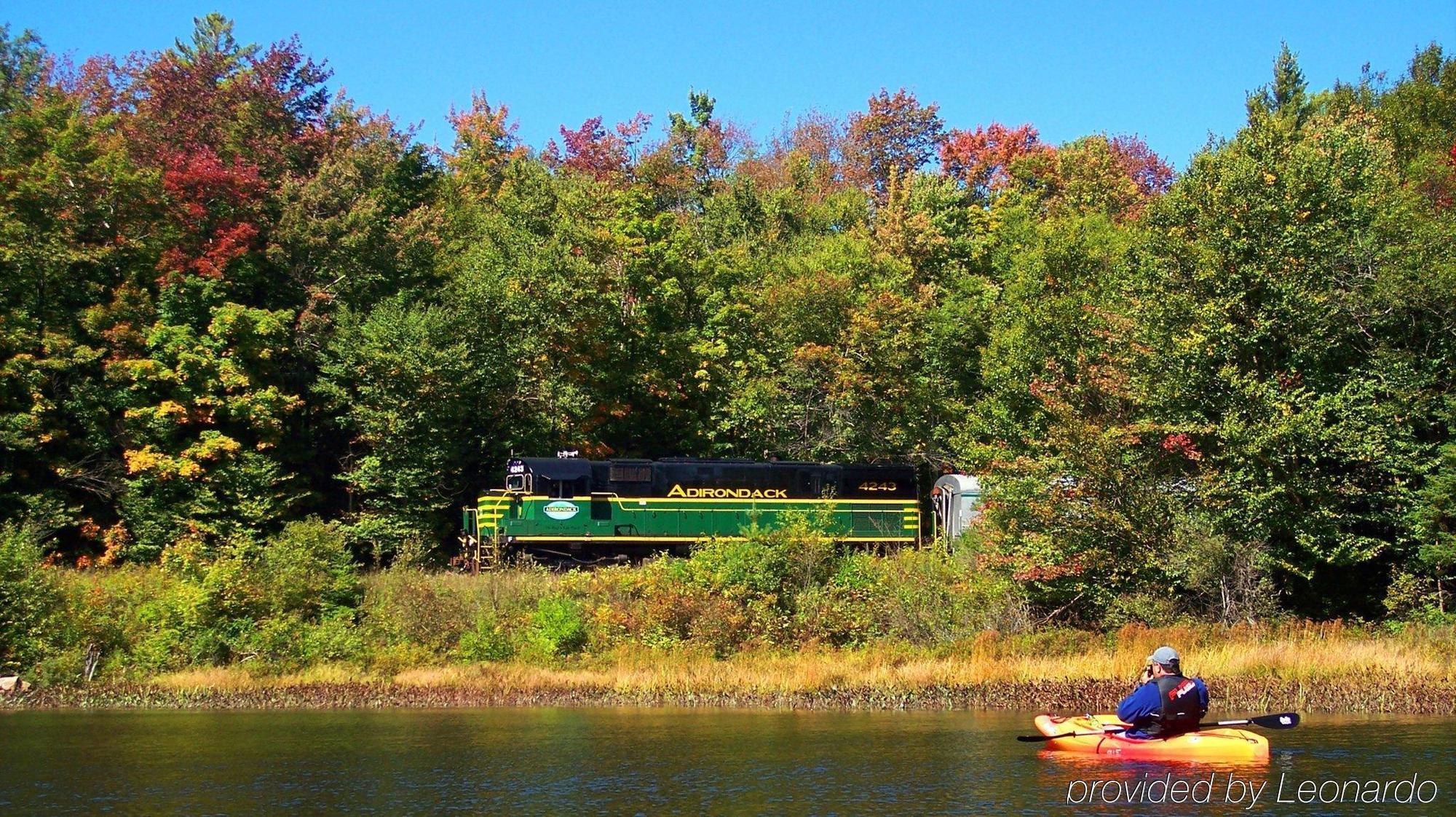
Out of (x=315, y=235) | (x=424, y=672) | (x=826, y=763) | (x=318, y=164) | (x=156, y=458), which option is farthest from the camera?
(x=318, y=164)

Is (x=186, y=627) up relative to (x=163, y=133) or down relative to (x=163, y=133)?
down

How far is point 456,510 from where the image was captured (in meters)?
41.5

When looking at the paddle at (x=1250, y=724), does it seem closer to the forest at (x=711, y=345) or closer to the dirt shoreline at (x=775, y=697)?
the dirt shoreline at (x=775, y=697)

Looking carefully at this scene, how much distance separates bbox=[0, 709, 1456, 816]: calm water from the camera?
48.9 ft

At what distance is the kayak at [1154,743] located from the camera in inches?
661

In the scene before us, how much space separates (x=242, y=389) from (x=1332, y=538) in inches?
1143

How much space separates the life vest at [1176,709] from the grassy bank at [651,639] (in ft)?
17.2

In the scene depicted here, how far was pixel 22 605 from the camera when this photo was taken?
27.2 metres

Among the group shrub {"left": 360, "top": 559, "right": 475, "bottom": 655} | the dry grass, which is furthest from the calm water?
shrub {"left": 360, "top": 559, "right": 475, "bottom": 655}

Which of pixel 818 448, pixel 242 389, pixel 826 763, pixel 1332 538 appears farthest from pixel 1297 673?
pixel 242 389

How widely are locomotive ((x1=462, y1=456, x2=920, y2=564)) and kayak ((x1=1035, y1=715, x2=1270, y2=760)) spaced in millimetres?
16804

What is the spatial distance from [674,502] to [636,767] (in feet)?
66.4

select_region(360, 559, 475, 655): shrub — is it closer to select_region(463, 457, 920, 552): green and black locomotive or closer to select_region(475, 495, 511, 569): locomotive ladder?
select_region(475, 495, 511, 569): locomotive ladder

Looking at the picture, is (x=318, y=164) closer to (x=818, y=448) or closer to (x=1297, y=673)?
(x=818, y=448)
